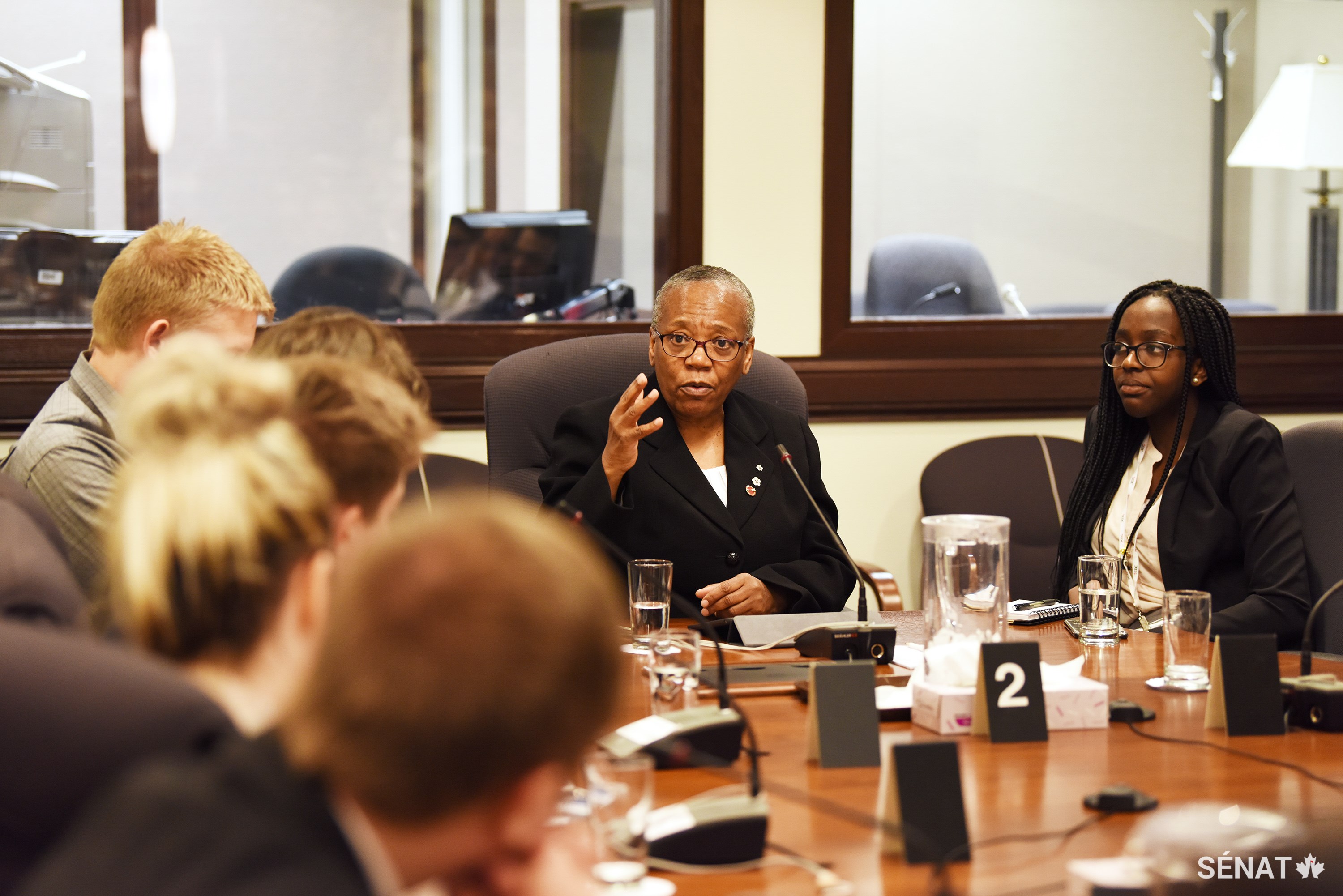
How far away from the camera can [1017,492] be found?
137 inches

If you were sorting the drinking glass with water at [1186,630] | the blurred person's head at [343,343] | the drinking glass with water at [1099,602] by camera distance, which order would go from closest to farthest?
the blurred person's head at [343,343] < the drinking glass with water at [1186,630] < the drinking glass with water at [1099,602]

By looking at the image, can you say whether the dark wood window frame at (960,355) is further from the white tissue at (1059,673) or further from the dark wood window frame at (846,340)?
the white tissue at (1059,673)

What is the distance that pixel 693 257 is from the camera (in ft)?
11.5

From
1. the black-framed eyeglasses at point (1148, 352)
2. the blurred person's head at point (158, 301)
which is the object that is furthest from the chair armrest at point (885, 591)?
the blurred person's head at point (158, 301)

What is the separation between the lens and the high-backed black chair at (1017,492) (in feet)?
11.3

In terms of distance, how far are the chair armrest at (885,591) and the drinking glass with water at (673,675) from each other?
1.10 meters

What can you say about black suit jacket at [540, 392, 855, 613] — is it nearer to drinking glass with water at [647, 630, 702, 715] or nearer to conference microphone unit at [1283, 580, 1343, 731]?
drinking glass with water at [647, 630, 702, 715]


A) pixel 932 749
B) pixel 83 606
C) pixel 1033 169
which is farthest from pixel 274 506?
pixel 1033 169

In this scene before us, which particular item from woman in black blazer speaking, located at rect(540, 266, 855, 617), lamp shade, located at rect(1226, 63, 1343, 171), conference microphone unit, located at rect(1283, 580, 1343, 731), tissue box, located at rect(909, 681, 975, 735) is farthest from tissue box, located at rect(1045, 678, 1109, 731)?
lamp shade, located at rect(1226, 63, 1343, 171)

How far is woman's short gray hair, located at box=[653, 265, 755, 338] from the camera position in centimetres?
262

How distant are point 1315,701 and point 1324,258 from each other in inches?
105

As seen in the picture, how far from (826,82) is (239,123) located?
158cm

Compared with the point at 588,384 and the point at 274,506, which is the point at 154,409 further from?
the point at 588,384

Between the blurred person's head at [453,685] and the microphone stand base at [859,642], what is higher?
the blurred person's head at [453,685]
